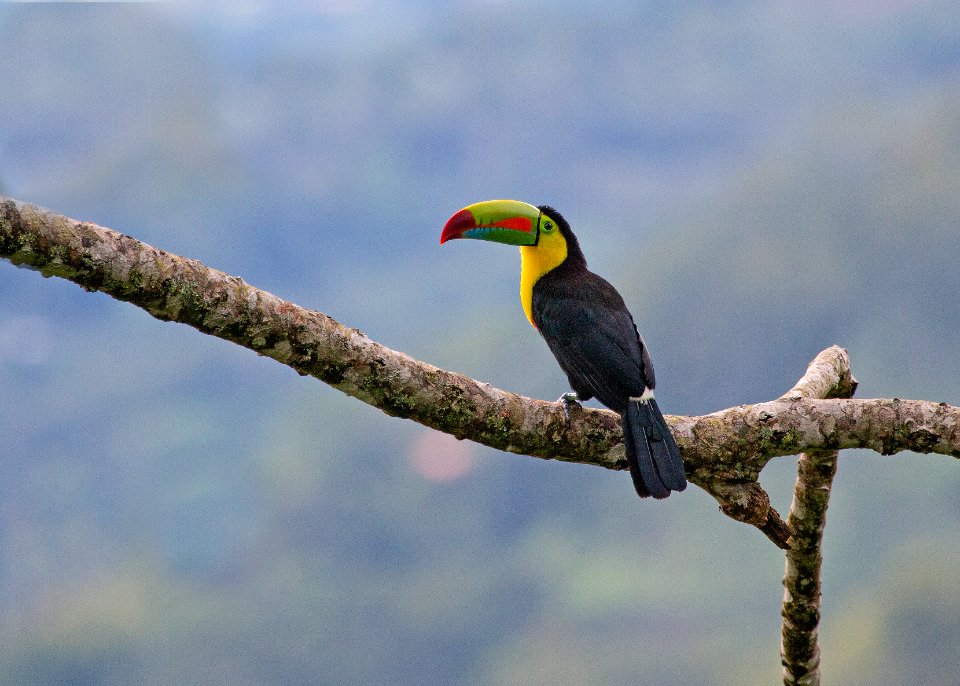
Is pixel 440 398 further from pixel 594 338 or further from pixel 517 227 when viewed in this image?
pixel 517 227

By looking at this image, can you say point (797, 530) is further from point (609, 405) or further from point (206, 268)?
point (206, 268)

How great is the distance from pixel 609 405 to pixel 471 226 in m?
1.25

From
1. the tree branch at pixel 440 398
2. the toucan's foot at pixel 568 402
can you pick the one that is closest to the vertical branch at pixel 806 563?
the tree branch at pixel 440 398

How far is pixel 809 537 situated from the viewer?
421cm

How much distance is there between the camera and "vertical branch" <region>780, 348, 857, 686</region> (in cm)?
414

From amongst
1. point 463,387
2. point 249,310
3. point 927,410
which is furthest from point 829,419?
point 249,310

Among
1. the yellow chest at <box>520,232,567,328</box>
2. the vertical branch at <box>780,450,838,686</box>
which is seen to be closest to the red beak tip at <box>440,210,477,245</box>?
the yellow chest at <box>520,232,567,328</box>

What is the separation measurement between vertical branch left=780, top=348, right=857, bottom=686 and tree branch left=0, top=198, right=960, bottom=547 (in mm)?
338

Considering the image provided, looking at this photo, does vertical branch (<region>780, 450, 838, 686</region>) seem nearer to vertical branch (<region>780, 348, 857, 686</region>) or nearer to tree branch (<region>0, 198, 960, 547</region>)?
vertical branch (<region>780, 348, 857, 686</region>)

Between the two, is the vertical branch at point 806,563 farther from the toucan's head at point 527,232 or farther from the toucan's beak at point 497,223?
the toucan's beak at point 497,223

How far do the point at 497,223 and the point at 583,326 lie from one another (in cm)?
81

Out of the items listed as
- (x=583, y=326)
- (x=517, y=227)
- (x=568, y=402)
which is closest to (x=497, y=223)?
(x=517, y=227)

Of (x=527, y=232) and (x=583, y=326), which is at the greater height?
(x=527, y=232)

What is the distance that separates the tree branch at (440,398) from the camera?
2.73 metres
